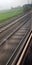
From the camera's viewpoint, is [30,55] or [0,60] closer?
[0,60]

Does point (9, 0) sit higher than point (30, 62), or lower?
higher

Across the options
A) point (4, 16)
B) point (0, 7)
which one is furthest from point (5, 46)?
point (4, 16)

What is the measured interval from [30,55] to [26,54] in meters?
0.21

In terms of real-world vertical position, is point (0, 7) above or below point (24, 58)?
above

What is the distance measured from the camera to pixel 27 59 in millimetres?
7332

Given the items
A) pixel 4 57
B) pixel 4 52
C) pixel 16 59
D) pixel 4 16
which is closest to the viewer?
pixel 16 59

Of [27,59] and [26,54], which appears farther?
[26,54]

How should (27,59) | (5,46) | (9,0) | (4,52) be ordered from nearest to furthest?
(27,59), (4,52), (5,46), (9,0)

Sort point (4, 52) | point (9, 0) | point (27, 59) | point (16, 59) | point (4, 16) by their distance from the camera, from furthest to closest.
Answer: point (4, 16) → point (9, 0) → point (4, 52) → point (27, 59) → point (16, 59)

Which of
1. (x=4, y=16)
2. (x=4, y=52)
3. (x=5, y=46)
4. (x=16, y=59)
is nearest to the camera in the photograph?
(x=16, y=59)

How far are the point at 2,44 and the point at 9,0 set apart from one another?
285 inches

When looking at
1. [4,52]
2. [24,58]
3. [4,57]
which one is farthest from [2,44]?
[24,58]

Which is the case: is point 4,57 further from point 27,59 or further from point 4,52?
point 27,59

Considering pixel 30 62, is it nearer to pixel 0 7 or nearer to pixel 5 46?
pixel 5 46
